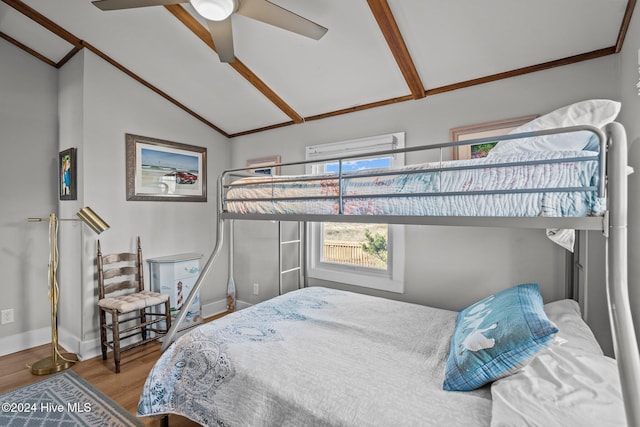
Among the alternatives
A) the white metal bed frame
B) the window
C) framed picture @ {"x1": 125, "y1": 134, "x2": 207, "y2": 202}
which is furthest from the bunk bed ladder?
the white metal bed frame

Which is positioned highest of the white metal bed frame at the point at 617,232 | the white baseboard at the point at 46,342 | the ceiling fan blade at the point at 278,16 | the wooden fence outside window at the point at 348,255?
the ceiling fan blade at the point at 278,16

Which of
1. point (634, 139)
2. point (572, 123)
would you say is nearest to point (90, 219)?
point (572, 123)

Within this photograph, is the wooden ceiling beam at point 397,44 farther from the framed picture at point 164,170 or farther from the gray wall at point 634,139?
the framed picture at point 164,170

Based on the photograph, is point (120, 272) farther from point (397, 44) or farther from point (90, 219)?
point (397, 44)

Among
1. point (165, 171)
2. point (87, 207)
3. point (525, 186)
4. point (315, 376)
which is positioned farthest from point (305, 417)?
point (165, 171)

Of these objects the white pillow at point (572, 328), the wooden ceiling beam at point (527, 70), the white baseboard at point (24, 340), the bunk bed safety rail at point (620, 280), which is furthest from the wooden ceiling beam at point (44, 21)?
the white pillow at point (572, 328)

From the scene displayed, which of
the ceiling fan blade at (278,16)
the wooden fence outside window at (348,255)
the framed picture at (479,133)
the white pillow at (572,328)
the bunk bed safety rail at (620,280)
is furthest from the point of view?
the wooden fence outside window at (348,255)

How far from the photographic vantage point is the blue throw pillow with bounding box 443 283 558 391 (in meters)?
1.13

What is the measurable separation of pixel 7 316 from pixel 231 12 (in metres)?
3.35

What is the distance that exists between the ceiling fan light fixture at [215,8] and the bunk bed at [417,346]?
35.6 inches

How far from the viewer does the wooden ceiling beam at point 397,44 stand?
5.92ft

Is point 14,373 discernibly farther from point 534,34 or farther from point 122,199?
point 534,34

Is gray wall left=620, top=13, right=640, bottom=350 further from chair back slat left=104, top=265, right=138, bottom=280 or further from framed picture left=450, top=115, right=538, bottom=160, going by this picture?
chair back slat left=104, top=265, right=138, bottom=280

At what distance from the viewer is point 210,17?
156cm
